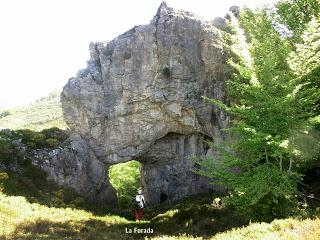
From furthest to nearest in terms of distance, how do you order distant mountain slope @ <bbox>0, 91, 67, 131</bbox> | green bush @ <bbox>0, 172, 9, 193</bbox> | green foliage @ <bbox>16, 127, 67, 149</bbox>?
distant mountain slope @ <bbox>0, 91, 67, 131</bbox>, green foliage @ <bbox>16, 127, 67, 149</bbox>, green bush @ <bbox>0, 172, 9, 193</bbox>

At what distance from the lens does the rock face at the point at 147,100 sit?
3481cm

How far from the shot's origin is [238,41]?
20391mm

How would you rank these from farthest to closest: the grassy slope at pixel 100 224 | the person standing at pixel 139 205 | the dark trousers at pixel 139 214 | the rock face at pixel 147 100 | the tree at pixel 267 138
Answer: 1. the rock face at pixel 147 100
2. the dark trousers at pixel 139 214
3. the person standing at pixel 139 205
4. the tree at pixel 267 138
5. the grassy slope at pixel 100 224

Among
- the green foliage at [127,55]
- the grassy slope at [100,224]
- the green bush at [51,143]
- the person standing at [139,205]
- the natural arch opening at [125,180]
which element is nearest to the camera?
the grassy slope at [100,224]

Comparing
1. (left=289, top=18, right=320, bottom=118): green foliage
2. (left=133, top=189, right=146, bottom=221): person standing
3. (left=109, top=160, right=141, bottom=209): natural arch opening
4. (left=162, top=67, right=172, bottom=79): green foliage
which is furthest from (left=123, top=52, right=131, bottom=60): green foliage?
(left=109, top=160, right=141, bottom=209): natural arch opening

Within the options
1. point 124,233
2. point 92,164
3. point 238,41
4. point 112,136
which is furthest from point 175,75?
point 124,233

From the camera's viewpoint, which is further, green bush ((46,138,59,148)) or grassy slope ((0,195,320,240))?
green bush ((46,138,59,148))

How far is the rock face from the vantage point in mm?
34812

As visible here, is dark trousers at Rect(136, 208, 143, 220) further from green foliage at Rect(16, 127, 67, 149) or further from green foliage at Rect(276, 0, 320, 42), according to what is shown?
green foliage at Rect(276, 0, 320, 42)

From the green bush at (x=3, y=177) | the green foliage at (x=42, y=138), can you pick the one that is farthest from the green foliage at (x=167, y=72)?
the green bush at (x=3, y=177)

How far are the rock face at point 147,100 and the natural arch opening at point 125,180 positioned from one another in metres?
15.4

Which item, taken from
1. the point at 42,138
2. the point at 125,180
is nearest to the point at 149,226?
the point at 42,138

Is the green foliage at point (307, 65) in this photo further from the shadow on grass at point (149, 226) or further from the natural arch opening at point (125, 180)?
the natural arch opening at point (125, 180)

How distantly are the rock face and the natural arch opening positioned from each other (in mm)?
15372
